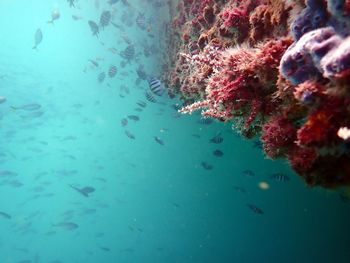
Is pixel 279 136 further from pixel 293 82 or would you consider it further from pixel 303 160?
pixel 293 82

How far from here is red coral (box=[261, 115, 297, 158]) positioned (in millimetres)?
3078

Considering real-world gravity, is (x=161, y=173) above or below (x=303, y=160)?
above

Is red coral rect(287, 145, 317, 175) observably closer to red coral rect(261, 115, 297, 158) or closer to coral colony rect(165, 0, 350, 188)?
coral colony rect(165, 0, 350, 188)

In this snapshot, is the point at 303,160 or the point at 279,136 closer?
the point at 303,160

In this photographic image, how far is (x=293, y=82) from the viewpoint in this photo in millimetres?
2600

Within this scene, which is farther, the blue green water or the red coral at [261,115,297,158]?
the blue green water

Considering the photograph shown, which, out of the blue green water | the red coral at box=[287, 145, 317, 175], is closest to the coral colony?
Result: the red coral at box=[287, 145, 317, 175]

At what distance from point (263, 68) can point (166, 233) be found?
45.0 metres

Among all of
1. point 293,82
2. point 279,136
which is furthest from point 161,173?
point 293,82

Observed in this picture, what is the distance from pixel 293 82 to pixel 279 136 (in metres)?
0.68

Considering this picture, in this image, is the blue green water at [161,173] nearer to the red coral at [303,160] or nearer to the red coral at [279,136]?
the red coral at [279,136]

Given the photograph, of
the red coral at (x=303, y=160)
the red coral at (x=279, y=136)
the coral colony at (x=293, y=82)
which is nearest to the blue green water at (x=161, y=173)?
the coral colony at (x=293, y=82)

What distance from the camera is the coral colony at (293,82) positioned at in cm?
220

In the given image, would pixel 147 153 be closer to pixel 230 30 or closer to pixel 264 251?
pixel 264 251
